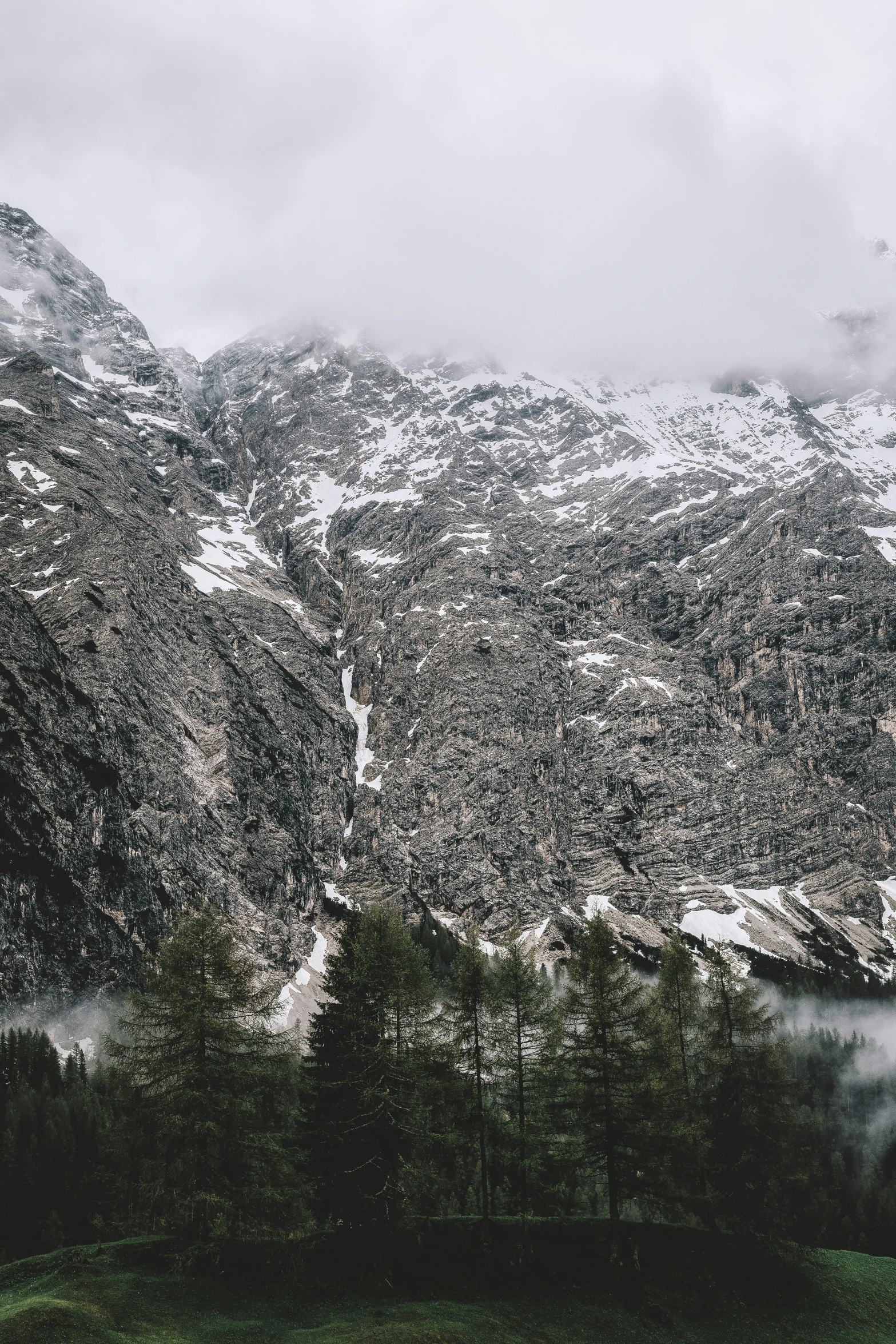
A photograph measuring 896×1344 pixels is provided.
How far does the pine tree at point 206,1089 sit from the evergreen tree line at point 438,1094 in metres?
0.07

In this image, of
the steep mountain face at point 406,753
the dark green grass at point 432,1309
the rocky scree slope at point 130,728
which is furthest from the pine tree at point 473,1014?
the steep mountain face at point 406,753

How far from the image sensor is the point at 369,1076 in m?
30.5

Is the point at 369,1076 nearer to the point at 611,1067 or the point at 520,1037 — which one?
the point at 520,1037

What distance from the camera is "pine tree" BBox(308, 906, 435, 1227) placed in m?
29.5

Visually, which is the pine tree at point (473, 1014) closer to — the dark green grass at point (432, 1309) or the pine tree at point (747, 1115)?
the dark green grass at point (432, 1309)

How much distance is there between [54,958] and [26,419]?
11547 cm

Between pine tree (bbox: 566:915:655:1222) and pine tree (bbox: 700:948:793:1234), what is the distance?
348 cm

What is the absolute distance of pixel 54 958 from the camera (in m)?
94.1

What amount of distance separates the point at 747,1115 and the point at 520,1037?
9.52 meters

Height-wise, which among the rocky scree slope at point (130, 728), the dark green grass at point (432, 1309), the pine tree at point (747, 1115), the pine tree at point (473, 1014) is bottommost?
the dark green grass at point (432, 1309)

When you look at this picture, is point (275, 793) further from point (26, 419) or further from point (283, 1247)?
point (283, 1247)

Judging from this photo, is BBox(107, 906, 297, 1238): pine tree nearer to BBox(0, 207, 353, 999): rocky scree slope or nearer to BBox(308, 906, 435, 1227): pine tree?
BBox(308, 906, 435, 1227): pine tree

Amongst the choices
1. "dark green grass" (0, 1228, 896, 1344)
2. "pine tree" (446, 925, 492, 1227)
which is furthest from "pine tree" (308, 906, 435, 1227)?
"dark green grass" (0, 1228, 896, 1344)

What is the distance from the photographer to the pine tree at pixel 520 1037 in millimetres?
33188
